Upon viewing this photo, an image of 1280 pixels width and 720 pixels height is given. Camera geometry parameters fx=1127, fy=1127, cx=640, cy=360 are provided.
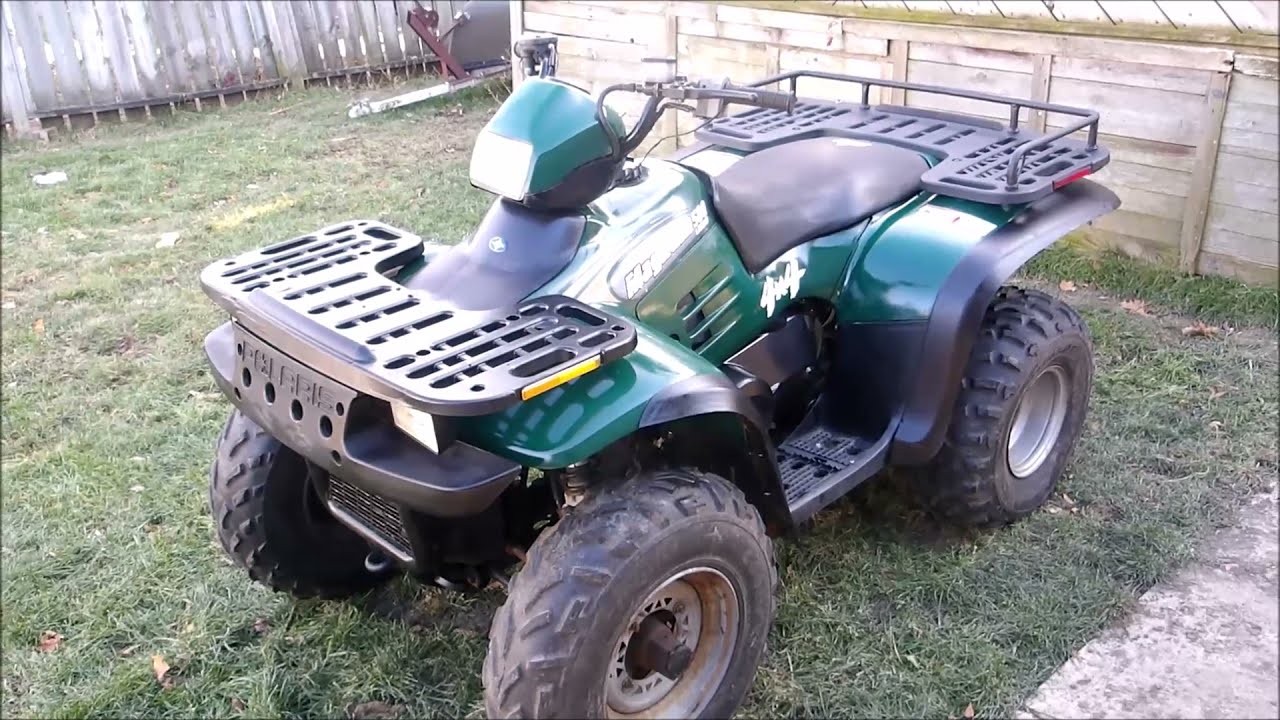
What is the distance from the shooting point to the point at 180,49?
34.6ft

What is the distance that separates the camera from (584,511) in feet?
8.11

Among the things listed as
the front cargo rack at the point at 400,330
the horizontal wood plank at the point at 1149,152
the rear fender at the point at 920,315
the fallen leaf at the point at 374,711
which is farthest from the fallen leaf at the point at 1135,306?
the fallen leaf at the point at 374,711

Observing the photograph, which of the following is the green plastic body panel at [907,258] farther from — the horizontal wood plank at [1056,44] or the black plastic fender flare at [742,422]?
the horizontal wood plank at [1056,44]

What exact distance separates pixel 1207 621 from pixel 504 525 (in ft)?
6.62

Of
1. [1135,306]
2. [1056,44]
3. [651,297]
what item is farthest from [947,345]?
[1056,44]

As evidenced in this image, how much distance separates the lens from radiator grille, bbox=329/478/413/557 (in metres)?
2.71

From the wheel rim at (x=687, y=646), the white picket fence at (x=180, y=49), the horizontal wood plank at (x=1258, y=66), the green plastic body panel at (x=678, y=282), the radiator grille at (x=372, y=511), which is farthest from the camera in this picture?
the white picket fence at (x=180, y=49)

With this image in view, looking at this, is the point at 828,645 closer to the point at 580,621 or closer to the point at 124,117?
the point at 580,621

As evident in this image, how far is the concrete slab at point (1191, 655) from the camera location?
9.45 ft

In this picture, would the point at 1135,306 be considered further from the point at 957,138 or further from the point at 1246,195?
the point at 957,138

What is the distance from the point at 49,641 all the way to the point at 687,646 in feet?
6.45

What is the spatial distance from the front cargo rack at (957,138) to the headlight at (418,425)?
1.85m

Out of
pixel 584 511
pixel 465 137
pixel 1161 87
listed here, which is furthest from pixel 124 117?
pixel 584 511

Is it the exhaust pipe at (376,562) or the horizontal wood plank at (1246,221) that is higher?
the horizontal wood plank at (1246,221)
